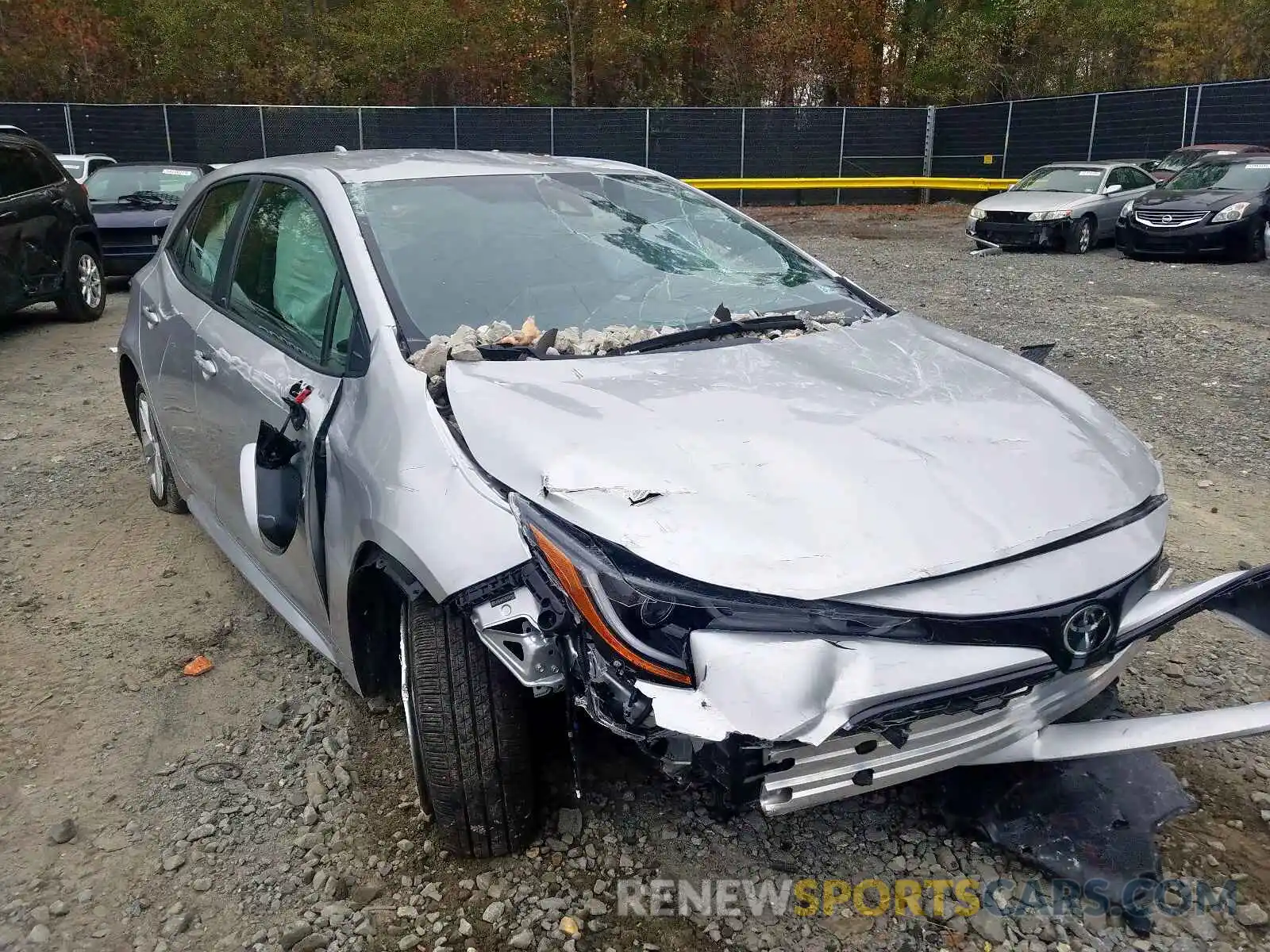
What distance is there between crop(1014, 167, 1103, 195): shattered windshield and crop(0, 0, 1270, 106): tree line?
1345cm

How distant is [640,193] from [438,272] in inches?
43.0

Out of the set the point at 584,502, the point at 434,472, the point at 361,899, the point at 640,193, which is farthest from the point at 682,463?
the point at 640,193

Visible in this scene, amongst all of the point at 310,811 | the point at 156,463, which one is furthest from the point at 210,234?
the point at 310,811

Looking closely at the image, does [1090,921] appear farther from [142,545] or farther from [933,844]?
[142,545]

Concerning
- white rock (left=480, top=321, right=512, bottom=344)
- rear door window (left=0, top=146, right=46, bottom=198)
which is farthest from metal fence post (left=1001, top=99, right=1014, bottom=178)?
white rock (left=480, top=321, right=512, bottom=344)

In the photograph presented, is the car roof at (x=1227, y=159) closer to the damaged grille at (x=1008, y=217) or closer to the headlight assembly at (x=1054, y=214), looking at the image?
the headlight assembly at (x=1054, y=214)

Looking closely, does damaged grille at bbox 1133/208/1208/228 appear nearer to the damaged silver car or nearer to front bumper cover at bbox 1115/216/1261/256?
front bumper cover at bbox 1115/216/1261/256

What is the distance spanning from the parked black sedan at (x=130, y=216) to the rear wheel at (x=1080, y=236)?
1145 centimetres

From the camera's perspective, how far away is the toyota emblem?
6.79 ft

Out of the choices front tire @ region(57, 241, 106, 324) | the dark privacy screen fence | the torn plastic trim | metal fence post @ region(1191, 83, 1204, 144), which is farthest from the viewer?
the dark privacy screen fence

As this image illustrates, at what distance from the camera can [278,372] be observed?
3016 mm

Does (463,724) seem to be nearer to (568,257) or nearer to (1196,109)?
(568,257)

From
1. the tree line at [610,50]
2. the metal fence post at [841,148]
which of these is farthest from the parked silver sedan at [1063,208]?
the tree line at [610,50]

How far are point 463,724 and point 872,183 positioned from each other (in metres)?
23.3
